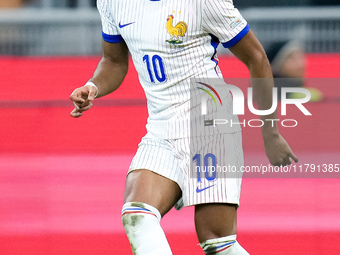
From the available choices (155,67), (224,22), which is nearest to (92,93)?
(155,67)

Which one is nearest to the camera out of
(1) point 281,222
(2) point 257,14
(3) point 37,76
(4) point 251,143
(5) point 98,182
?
(1) point 281,222

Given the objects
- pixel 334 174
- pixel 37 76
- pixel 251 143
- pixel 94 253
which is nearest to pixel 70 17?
pixel 37 76

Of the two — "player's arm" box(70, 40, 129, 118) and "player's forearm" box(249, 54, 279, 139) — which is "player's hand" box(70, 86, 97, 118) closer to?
"player's arm" box(70, 40, 129, 118)

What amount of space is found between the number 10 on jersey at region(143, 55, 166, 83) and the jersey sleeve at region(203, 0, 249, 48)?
0.23 metres

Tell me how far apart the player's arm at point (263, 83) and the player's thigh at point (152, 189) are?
476 mm

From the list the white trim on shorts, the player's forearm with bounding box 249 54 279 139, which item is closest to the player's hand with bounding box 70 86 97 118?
the white trim on shorts

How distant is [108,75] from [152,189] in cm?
64

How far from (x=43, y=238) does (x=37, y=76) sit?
9.19ft

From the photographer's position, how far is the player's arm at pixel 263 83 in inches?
115

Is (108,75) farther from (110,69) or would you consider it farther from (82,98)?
(82,98)

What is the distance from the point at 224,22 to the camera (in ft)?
9.29

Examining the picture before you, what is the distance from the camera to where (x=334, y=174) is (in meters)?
5.14

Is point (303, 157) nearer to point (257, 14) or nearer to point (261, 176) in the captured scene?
point (261, 176)

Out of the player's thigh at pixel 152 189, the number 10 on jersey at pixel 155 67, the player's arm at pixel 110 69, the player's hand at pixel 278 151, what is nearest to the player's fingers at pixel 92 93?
the player's arm at pixel 110 69
